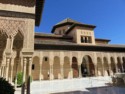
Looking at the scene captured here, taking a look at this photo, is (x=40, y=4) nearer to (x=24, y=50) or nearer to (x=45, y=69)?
(x=24, y=50)

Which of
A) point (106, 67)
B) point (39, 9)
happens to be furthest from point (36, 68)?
point (106, 67)

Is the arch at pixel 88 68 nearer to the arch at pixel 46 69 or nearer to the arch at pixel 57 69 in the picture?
the arch at pixel 57 69

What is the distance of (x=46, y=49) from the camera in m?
18.4

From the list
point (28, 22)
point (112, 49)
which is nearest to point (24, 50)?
point (28, 22)

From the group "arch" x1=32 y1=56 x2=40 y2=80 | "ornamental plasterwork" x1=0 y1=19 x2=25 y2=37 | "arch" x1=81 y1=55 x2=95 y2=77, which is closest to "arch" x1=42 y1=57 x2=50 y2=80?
"arch" x1=32 y1=56 x2=40 y2=80

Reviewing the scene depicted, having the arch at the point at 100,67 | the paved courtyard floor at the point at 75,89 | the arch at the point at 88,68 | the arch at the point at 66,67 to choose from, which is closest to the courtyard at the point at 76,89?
the paved courtyard floor at the point at 75,89

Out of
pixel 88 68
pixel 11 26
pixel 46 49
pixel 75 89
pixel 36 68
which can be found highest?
pixel 11 26

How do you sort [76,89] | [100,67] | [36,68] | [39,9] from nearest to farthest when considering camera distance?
[76,89] → [39,9] → [36,68] → [100,67]

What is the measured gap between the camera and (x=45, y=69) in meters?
19.9

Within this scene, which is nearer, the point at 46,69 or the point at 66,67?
the point at 46,69

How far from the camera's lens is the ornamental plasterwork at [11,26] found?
878 centimetres

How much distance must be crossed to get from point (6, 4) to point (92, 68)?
692 inches

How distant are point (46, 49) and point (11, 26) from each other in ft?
31.9

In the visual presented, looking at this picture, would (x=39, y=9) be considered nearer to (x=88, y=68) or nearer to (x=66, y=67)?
(x=66, y=67)
